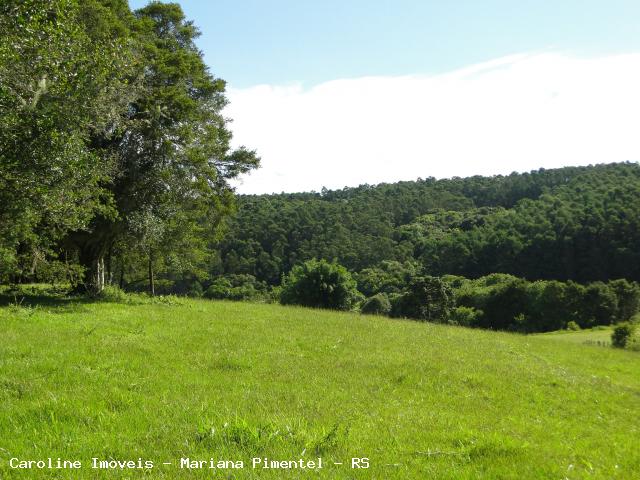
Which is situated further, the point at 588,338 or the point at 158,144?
the point at 588,338

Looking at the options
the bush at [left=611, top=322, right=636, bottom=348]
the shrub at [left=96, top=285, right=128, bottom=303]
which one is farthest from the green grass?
the shrub at [left=96, top=285, right=128, bottom=303]

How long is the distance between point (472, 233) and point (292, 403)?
112567 mm

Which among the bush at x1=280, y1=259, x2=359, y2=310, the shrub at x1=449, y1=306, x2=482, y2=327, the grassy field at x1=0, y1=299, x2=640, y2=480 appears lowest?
the shrub at x1=449, y1=306, x2=482, y2=327

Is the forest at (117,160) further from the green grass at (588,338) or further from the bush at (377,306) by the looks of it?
the green grass at (588,338)

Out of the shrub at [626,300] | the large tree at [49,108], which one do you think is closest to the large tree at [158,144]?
the large tree at [49,108]

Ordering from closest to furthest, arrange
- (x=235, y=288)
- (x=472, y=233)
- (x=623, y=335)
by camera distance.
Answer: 1. (x=623, y=335)
2. (x=235, y=288)
3. (x=472, y=233)

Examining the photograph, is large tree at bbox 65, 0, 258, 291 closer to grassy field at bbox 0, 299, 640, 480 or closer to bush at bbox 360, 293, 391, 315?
grassy field at bbox 0, 299, 640, 480

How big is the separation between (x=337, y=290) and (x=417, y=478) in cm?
4428

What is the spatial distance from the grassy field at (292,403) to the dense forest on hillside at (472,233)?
71.0m

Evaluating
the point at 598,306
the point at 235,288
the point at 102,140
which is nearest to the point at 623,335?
the point at 102,140

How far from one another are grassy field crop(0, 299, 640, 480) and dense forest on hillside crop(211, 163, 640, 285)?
233ft

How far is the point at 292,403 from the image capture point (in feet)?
26.3

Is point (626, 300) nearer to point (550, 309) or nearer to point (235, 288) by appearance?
point (550, 309)

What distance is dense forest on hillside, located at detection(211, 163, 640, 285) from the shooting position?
318ft
